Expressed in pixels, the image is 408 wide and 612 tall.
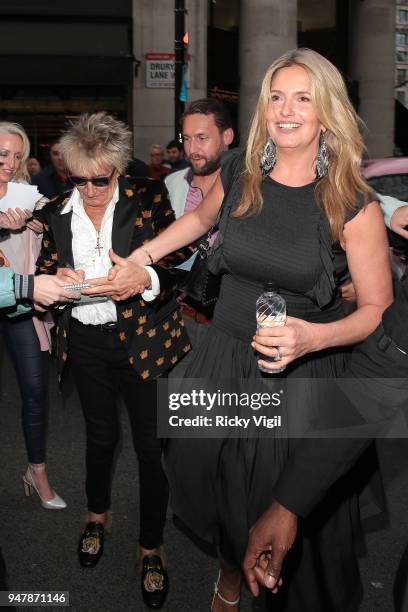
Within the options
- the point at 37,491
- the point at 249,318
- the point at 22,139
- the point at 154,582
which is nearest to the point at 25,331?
the point at 37,491

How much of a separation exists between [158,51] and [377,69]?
19.5 ft

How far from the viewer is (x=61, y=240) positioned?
351 centimetres

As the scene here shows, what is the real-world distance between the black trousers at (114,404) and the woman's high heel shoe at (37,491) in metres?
0.84

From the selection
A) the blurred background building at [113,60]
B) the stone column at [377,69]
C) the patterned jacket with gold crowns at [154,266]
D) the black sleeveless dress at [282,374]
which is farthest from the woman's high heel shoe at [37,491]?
the stone column at [377,69]

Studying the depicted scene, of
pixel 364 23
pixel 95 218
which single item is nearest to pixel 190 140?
pixel 95 218

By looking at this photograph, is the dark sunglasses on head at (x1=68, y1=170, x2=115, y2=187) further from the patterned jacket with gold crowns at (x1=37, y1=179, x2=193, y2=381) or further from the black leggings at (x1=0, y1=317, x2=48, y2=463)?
the black leggings at (x1=0, y1=317, x2=48, y2=463)

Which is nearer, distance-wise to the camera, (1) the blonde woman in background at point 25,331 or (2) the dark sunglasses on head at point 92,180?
(2) the dark sunglasses on head at point 92,180

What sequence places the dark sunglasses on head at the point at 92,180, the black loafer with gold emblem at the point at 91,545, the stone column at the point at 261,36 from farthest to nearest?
the stone column at the point at 261,36 → the black loafer with gold emblem at the point at 91,545 → the dark sunglasses on head at the point at 92,180

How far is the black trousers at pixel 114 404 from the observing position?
3.55 m

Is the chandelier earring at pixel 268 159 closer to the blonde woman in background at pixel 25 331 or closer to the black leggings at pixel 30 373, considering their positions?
the blonde woman in background at pixel 25 331

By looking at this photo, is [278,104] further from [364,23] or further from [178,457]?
[364,23]

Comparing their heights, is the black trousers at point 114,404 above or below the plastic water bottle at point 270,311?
below

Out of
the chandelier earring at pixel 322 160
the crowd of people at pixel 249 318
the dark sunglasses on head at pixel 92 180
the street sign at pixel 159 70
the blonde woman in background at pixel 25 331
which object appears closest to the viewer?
the crowd of people at pixel 249 318

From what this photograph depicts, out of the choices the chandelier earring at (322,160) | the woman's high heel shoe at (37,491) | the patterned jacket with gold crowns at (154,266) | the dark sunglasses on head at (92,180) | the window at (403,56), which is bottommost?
the woman's high heel shoe at (37,491)
